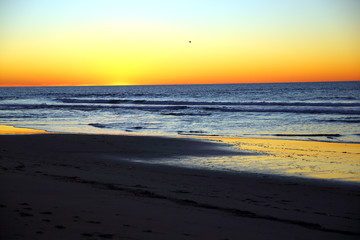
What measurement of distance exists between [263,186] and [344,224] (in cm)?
255

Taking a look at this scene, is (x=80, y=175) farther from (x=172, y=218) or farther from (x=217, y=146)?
(x=217, y=146)

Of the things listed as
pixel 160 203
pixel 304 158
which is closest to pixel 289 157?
pixel 304 158

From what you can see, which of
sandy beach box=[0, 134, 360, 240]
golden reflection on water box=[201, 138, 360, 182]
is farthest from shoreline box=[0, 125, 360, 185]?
sandy beach box=[0, 134, 360, 240]

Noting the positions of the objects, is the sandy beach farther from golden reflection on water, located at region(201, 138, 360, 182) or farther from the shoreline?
golden reflection on water, located at region(201, 138, 360, 182)

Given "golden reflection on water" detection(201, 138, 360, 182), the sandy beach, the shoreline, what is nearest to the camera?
the sandy beach

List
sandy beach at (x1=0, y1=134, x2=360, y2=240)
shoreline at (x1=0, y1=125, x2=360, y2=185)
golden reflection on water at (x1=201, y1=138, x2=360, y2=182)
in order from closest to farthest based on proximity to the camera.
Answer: sandy beach at (x1=0, y1=134, x2=360, y2=240) → shoreline at (x1=0, y1=125, x2=360, y2=185) → golden reflection on water at (x1=201, y1=138, x2=360, y2=182)

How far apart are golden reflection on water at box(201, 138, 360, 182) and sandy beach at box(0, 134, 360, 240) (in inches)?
43.4

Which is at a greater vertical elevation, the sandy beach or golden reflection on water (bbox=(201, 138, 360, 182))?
the sandy beach

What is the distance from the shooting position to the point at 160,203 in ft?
20.6

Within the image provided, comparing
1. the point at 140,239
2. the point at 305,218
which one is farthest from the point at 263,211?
the point at 140,239

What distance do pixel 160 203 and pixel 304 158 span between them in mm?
6961

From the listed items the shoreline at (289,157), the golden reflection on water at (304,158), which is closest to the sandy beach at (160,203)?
the shoreline at (289,157)

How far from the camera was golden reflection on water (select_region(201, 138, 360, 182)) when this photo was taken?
969 centimetres

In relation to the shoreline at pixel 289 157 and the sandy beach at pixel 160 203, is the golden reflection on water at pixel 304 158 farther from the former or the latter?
the sandy beach at pixel 160 203
